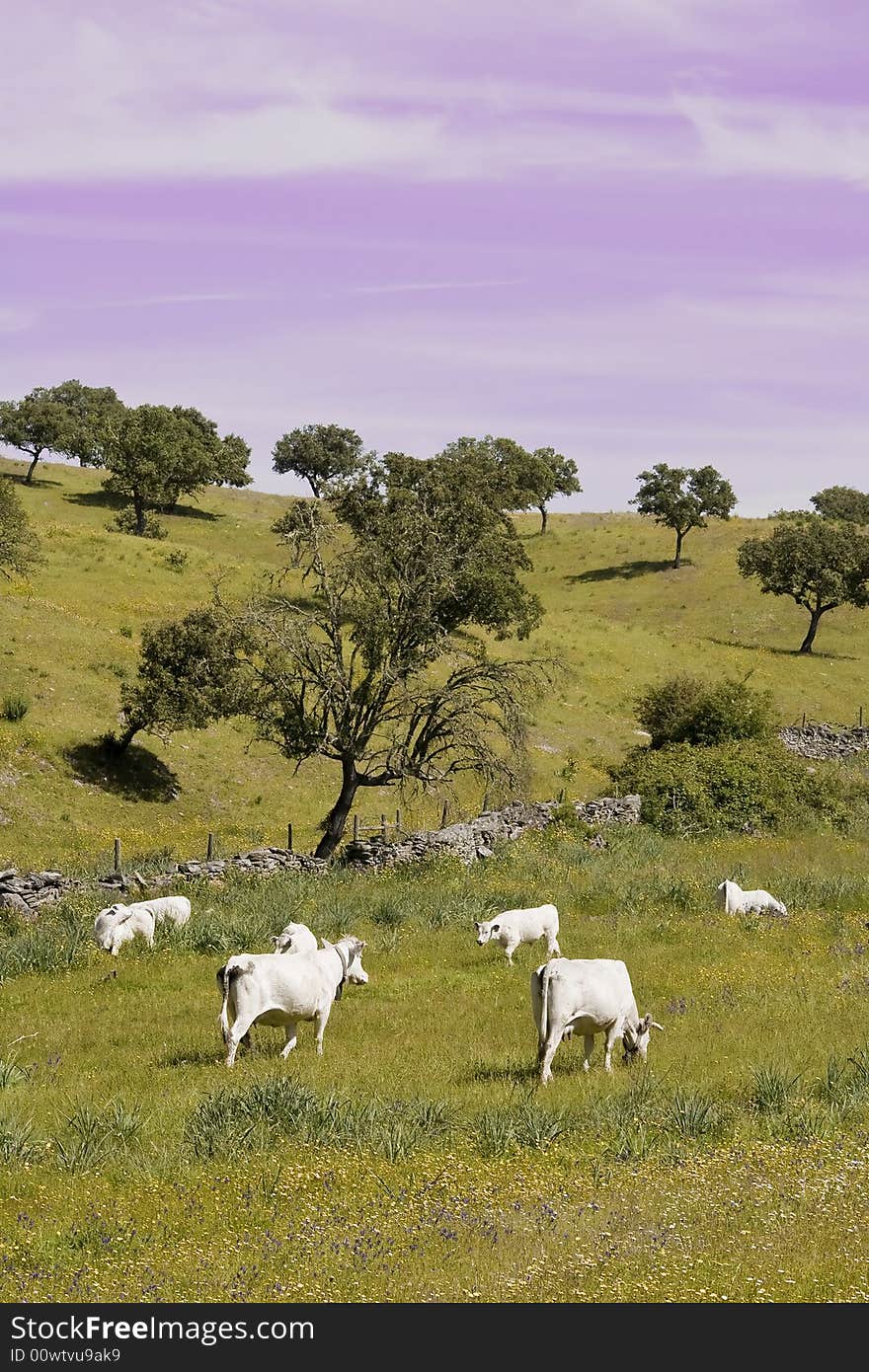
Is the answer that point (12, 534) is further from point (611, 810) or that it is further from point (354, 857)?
point (611, 810)

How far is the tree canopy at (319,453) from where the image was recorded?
123m

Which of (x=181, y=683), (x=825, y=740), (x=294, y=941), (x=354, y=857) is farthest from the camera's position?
(x=825, y=740)

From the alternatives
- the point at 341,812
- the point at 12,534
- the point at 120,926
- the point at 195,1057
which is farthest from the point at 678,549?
the point at 195,1057

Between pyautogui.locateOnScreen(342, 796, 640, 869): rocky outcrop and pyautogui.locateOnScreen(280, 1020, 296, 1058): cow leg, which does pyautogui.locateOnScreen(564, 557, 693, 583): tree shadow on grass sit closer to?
pyautogui.locateOnScreen(342, 796, 640, 869): rocky outcrop

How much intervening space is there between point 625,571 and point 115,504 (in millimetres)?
42200

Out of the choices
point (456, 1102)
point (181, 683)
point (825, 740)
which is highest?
point (825, 740)

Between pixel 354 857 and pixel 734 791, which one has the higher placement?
pixel 734 791

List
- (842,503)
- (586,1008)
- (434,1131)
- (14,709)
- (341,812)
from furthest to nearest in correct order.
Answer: (842,503) → (14,709) → (341,812) → (586,1008) → (434,1131)

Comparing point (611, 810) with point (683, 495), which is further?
point (683, 495)

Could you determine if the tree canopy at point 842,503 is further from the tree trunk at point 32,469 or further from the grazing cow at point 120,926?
the grazing cow at point 120,926

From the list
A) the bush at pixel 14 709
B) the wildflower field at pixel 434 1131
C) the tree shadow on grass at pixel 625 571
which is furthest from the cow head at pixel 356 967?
the tree shadow on grass at pixel 625 571

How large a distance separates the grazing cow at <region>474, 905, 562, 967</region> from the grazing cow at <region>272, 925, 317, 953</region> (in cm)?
375

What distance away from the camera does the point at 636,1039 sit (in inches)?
603
